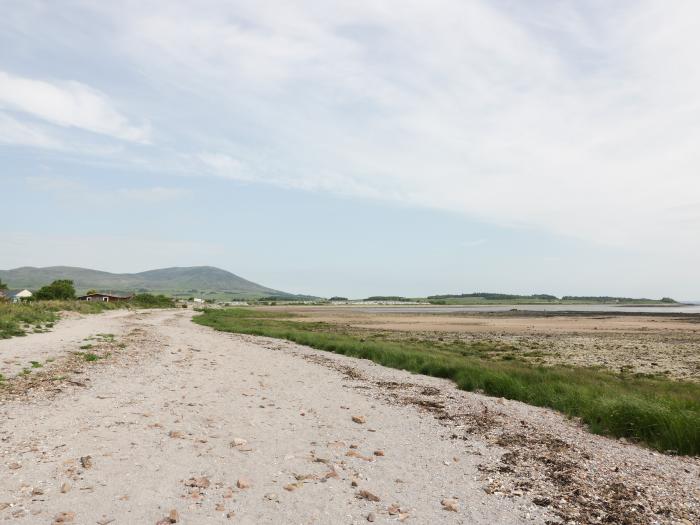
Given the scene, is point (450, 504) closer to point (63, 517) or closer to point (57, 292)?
point (63, 517)

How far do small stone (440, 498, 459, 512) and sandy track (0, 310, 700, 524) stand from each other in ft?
0.32

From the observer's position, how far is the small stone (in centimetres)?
791

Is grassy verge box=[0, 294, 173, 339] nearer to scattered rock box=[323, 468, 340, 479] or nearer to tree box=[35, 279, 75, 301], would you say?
scattered rock box=[323, 468, 340, 479]

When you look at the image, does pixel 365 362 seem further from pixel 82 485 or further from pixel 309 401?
pixel 82 485

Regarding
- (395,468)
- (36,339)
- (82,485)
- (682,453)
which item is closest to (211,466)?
(82,485)

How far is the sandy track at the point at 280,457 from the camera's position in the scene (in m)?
7.65

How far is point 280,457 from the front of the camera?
33.9 ft

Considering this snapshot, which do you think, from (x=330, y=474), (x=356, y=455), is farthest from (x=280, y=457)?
(x=356, y=455)

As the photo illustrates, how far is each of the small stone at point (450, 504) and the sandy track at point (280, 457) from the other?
10cm

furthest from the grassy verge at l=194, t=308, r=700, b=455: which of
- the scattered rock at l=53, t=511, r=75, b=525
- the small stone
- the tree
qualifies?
the tree

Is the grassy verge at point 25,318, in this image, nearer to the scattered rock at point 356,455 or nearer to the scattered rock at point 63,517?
the scattered rock at point 63,517

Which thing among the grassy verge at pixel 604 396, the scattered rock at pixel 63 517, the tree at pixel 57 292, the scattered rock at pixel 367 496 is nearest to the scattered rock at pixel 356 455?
the scattered rock at pixel 367 496

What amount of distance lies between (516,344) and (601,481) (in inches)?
1551

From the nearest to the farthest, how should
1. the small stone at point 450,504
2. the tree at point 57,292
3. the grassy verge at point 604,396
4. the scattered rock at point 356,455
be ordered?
1. the small stone at point 450,504
2. the scattered rock at point 356,455
3. the grassy verge at point 604,396
4. the tree at point 57,292
